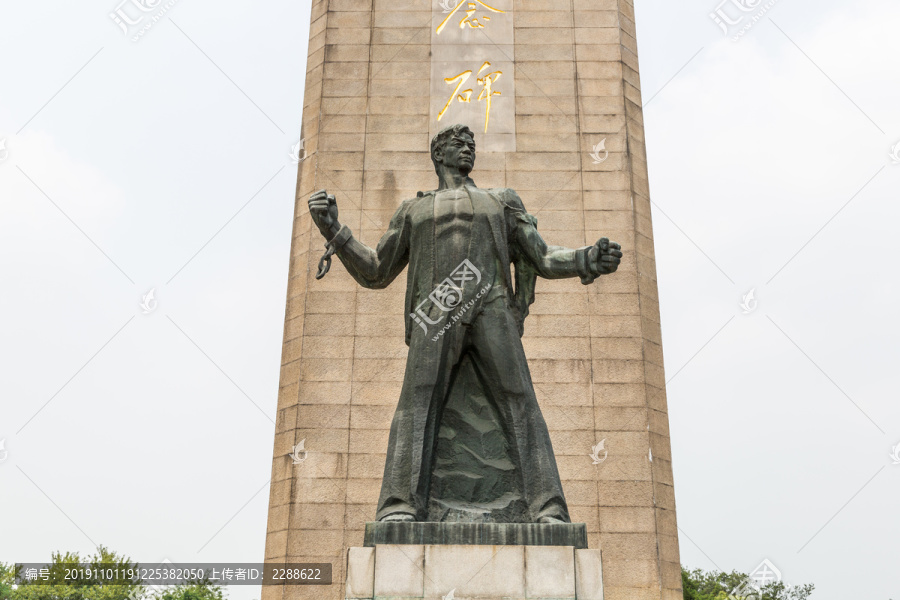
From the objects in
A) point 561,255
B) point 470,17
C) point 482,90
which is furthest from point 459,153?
point 470,17

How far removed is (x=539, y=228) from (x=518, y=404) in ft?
23.7

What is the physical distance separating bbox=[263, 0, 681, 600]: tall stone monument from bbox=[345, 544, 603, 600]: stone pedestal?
5540 millimetres

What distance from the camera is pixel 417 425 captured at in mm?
5066

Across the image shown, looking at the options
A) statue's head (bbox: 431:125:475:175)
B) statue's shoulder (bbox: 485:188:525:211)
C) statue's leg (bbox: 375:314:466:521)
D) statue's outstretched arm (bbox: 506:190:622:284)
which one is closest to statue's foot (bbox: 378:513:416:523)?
statue's leg (bbox: 375:314:466:521)

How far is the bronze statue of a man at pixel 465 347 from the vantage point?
497cm

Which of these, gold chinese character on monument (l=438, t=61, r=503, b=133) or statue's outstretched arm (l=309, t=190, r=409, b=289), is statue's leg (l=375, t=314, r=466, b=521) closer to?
statue's outstretched arm (l=309, t=190, r=409, b=289)

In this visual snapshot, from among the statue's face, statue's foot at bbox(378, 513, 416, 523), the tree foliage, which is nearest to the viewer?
statue's foot at bbox(378, 513, 416, 523)

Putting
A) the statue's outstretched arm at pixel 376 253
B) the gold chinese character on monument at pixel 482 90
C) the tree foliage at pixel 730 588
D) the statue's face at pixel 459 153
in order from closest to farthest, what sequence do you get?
1. the statue's outstretched arm at pixel 376 253
2. the statue's face at pixel 459 153
3. the gold chinese character on monument at pixel 482 90
4. the tree foliage at pixel 730 588

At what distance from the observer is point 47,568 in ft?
97.7

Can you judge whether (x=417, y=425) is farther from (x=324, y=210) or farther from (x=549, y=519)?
(x=324, y=210)

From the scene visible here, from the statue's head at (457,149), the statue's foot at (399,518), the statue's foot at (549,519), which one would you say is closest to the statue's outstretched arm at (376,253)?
the statue's head at (457,149)

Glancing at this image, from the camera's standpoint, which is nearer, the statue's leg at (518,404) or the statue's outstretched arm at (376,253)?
the statue's leg at (518,404)

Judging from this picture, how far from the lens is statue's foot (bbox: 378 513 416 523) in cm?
477

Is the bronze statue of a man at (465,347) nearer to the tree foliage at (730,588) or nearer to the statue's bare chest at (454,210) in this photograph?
the statue's bare chest at (454,210)
